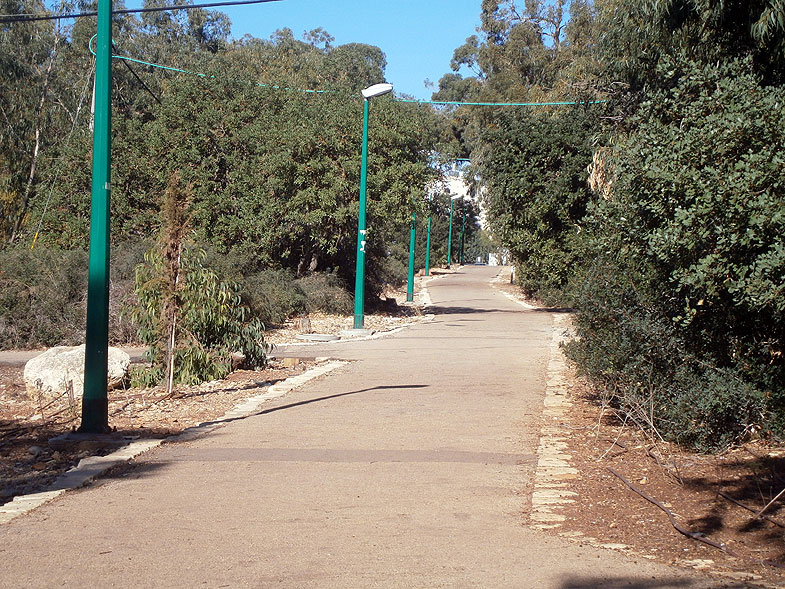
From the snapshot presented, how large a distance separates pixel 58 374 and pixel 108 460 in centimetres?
469

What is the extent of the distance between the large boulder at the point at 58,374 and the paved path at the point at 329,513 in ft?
10.1

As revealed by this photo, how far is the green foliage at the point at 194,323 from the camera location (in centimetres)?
1216

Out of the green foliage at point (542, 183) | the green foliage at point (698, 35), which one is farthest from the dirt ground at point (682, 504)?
the green foliage at point (542, 183)

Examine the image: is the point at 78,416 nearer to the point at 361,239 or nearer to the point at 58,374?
the point at 58,374

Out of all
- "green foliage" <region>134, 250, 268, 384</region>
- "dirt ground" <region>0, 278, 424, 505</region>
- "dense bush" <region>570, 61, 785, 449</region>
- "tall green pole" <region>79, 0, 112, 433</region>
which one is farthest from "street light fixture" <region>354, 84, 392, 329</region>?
"tall green pole" <region>79, 0, 112, 433</region>

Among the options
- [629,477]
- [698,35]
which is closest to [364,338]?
[698,35]

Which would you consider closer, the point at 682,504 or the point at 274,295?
the point at 682,504

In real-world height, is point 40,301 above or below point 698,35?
below

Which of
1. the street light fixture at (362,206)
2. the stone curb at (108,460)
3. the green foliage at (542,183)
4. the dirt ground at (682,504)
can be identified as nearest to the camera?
the dirt ground at (682,504)

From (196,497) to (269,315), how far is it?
51.3 ft

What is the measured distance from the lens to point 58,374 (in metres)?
12.4

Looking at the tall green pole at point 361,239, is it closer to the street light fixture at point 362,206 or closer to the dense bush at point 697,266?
the street light fixture at point 362,206

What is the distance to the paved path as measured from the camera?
508 centimetres

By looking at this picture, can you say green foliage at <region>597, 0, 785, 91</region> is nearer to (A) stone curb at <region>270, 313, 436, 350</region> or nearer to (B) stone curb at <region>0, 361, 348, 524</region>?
(B) stone curb at <region>0, 361, 348, 524</region>
